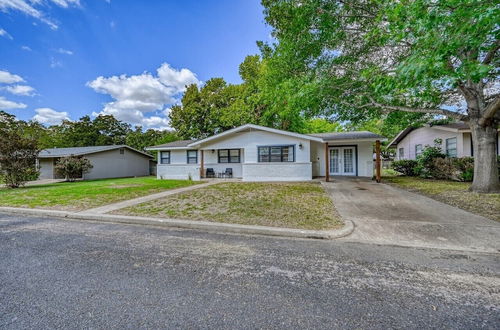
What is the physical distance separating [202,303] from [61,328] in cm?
122

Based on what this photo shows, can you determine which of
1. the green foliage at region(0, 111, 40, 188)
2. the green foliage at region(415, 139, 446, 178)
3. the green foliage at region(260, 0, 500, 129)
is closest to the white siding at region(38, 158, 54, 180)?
the green foliage at region(0, 111, 40, 188)

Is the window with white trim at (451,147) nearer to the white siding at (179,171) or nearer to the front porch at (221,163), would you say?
the front porch at (221,163)

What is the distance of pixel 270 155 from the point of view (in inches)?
543

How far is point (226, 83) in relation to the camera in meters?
26.8

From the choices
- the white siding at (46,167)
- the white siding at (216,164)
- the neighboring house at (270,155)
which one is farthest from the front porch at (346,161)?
the white siding at (46,167)

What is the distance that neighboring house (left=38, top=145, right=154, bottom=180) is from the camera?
20.1 metres

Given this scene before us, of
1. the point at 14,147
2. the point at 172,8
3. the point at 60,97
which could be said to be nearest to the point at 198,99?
the point at 60,97

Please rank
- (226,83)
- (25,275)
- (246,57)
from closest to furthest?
1. (25,275)
2. (246,57)
3. (226,83)

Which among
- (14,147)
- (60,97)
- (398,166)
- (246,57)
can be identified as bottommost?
(398,166)

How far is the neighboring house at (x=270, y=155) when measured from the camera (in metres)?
13.2

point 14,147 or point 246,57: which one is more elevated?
point 246,57

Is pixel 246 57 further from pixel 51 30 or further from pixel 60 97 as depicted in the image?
pixel 60 97

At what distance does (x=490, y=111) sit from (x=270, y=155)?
993cm

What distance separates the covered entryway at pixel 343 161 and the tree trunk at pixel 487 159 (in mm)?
6956
